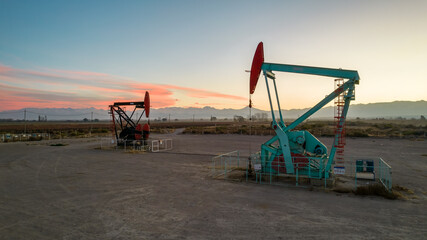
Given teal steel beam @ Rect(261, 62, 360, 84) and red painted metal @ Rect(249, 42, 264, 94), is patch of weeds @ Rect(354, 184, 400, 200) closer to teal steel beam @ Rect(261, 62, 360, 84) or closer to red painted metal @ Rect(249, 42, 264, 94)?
teal steel beam @ Rect(261, 62, 360, 84)

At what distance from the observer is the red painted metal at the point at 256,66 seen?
39.9 ft

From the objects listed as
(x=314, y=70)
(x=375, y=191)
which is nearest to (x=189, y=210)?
(x=375, y=191)

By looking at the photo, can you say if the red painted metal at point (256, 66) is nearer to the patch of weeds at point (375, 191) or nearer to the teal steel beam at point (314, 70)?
the teal steel beam at point (314, 70)

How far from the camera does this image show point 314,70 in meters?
11.5

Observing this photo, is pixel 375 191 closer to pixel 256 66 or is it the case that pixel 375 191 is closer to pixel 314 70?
pixel 314 70

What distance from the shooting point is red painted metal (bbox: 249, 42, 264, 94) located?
1217 cm

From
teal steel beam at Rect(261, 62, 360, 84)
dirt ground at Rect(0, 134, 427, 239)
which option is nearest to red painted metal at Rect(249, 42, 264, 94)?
teal steel beam at Rect(261, 62, 360, 84)

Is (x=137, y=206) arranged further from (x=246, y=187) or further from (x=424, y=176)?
(x=424, y=176)

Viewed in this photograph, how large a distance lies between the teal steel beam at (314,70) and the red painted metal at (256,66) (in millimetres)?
254

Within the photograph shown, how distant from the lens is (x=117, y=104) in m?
26.7

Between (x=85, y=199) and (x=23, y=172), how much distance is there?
26.6 ft

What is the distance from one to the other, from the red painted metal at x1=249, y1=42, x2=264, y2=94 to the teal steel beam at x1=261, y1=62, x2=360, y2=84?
0.25 metres

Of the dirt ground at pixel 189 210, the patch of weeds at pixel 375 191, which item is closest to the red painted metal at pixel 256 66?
the dirt ground at pixel 189 210

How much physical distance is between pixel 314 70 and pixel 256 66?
2.70m
